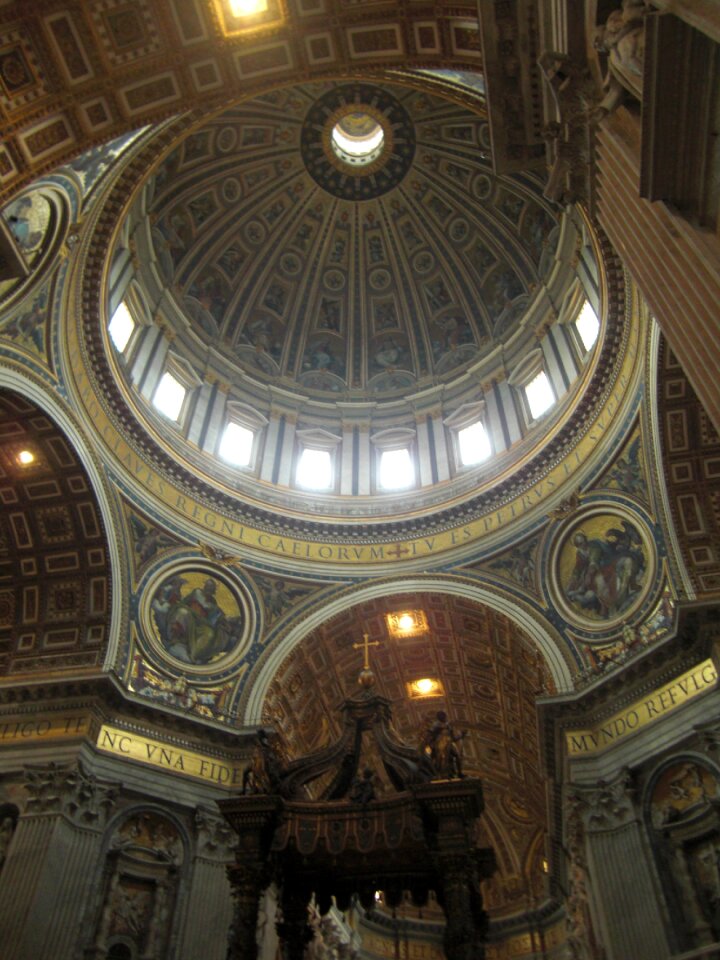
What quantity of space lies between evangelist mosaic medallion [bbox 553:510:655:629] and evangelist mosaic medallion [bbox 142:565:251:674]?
25.7 ft

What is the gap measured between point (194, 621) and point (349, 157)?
1607cm

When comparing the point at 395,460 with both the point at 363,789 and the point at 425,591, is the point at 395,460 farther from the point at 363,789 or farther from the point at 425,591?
the point at 363,789

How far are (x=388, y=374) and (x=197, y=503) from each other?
913cm

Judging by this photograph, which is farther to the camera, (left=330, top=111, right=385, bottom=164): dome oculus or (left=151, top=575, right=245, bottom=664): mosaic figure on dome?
(left=330, top=111, right=385, bottom=164): dome oculus

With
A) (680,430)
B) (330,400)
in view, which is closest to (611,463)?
(680,430)

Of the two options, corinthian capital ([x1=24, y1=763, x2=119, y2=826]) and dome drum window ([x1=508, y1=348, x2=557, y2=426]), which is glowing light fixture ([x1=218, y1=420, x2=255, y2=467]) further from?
corinthian capital ([x1=24, y1=763, x2=119, y2=826])

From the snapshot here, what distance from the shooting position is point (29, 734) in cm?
1595

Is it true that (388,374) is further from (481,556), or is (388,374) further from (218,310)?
(481,556)

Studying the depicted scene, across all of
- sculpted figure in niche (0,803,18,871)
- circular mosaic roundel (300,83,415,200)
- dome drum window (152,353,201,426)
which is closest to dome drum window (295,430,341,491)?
dome drum window (152,353,201,426)

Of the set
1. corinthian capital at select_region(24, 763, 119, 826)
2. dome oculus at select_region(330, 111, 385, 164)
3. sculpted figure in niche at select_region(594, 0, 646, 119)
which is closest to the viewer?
sculpted figure in niche at select_region(594, 0, 646, 119)

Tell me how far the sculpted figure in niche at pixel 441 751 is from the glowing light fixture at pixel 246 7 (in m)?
11.0

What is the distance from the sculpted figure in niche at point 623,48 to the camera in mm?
6711

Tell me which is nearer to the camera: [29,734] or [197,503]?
[29,734]

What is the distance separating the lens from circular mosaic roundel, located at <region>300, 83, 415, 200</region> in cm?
2452
